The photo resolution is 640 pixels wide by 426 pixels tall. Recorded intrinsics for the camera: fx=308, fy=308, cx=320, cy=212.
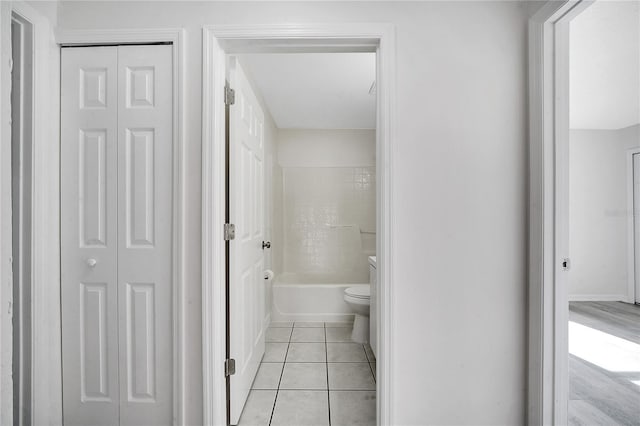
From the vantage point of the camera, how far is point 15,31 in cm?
135

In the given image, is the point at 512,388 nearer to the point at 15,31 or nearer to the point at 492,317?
the point at 492,317

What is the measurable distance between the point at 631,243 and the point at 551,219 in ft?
4.52

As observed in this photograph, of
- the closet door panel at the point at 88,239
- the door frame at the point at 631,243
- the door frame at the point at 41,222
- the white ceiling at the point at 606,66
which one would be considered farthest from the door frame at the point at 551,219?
the door frame at the point at 41,222

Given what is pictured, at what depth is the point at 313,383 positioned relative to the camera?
6.86 feet

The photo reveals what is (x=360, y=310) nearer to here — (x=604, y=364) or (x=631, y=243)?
(x=604, y=364)

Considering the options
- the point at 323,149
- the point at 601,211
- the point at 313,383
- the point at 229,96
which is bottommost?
the point at 313,383

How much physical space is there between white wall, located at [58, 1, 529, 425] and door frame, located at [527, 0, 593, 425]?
0.09 metres

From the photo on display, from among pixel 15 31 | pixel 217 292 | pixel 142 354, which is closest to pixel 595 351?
pixel 217 292

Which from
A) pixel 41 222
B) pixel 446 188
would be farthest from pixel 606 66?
pixel 41 222

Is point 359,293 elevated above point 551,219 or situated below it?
below

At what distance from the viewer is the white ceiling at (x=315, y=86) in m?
2.24

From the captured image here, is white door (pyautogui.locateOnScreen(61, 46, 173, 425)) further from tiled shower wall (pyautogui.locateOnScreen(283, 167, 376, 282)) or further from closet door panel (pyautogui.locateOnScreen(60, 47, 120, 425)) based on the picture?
tiled shower wall (pyautogui.locateOnScreen(283, 167, 376, 282))

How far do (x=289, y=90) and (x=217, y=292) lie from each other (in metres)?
2.01

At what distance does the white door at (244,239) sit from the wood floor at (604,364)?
5.93 ft
